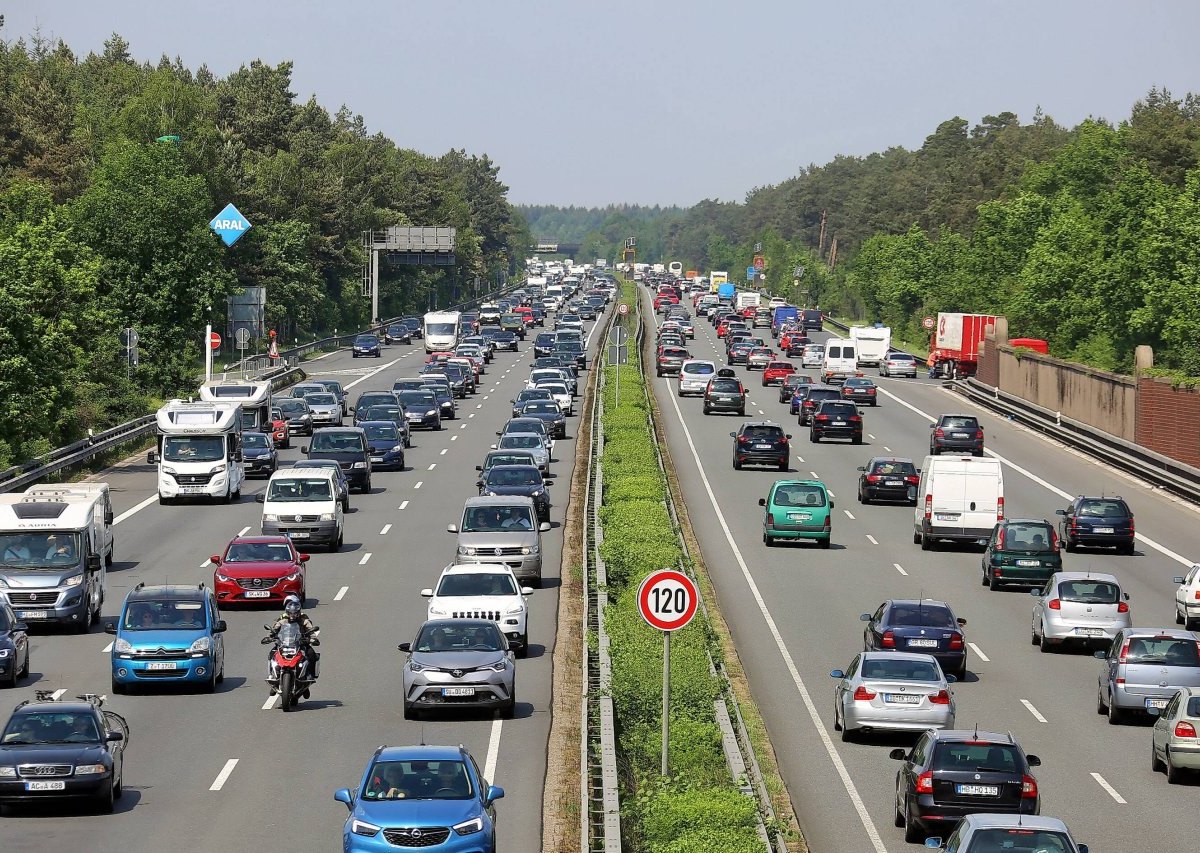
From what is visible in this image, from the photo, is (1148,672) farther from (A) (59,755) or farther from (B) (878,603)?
(A) (59,755)

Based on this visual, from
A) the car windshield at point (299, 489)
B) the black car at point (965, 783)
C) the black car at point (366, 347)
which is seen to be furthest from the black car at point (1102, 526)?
the black car at point (366, 347)

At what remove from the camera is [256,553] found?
35.1 meters

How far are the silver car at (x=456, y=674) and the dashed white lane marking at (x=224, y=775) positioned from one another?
9.40ft

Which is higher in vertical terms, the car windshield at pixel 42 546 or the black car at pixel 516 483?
the car windshield at pixel 42 546

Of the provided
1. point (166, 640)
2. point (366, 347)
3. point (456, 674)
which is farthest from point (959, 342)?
point (456, 674)

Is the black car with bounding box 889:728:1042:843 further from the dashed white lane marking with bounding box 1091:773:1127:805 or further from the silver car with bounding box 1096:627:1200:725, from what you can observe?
the silver car with bounding box 1096:627:1200:725

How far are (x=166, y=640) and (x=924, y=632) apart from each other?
37.7 ft

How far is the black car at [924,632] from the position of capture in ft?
95.4

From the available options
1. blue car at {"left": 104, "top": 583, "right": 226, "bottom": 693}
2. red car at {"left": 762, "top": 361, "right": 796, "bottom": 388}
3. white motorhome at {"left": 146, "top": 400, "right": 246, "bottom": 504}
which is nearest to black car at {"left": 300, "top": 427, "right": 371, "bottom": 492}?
white motorhome at {"left": 146, "top": 400, "right": 246, "bottom": 504}

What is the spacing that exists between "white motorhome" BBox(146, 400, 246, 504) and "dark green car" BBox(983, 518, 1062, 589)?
71.8 ft

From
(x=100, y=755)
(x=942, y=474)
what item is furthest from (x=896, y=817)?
(x=942, y=474)

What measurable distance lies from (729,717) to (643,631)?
5639 mm

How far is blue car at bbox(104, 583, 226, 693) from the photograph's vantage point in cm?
2702

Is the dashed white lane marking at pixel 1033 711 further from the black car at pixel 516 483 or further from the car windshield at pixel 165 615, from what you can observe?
the black car at pixel 516 483
